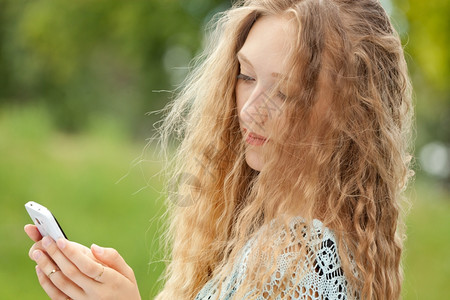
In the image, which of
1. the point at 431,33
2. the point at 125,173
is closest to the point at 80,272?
the point at 125,173

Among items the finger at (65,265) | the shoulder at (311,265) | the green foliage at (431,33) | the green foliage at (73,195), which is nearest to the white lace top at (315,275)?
the shoulder at (311,265)

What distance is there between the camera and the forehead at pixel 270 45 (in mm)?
1466

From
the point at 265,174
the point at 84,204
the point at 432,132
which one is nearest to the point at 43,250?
the point at 265,174

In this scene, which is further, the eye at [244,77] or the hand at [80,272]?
the eye at [244,77]

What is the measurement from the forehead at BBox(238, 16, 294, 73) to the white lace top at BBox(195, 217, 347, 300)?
1.19ft

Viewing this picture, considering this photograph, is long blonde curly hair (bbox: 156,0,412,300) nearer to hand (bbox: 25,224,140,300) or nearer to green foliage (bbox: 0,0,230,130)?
hand (bbox: 25,224,140,300)

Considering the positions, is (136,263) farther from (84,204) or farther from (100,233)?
(84,204)

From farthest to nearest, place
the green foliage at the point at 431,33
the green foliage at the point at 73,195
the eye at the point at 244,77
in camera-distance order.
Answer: the green foliage at the point at 431,33
the green foliage at the point at 73,195
the eye at the point at 244,77

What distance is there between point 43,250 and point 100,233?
3417 mm

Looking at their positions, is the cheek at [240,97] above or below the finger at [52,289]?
above

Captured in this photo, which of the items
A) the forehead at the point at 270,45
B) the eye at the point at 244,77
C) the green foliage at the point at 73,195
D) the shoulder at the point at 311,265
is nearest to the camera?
the shoulder at the point at 311,265

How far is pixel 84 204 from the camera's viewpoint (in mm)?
5066

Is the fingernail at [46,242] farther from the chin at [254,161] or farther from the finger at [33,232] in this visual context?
the chin at [254,161]

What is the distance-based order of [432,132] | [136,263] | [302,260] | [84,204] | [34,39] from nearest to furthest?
1. [302,260]
2. [136,263]
3. [84,204]
4. [34,39]
5. [432,132]
